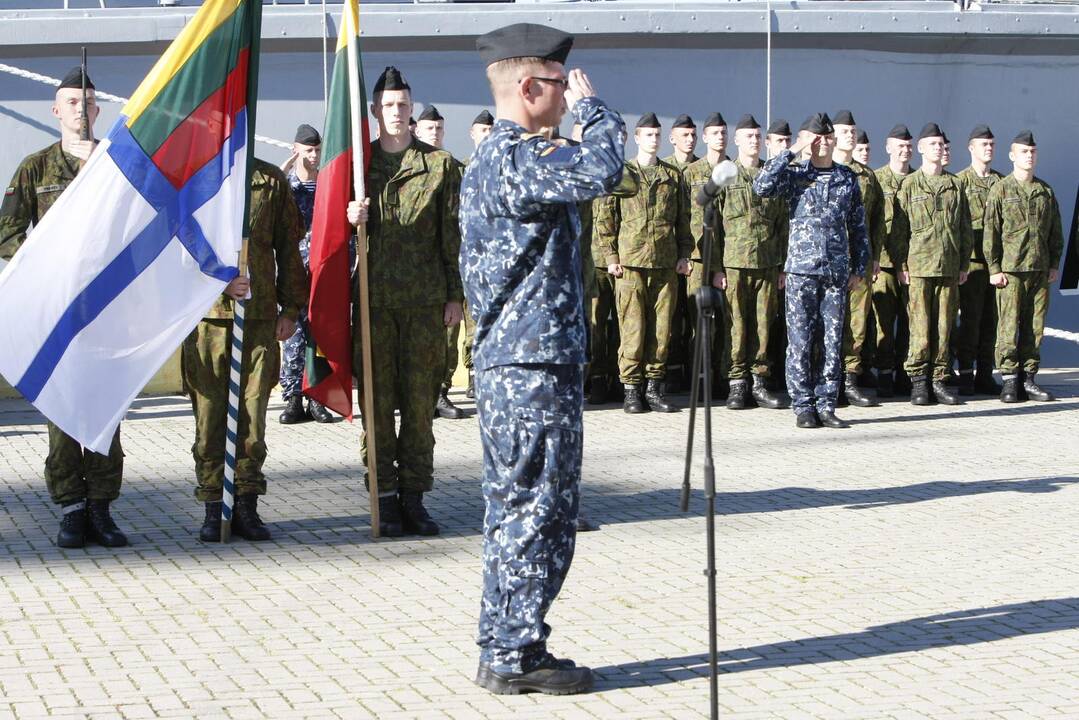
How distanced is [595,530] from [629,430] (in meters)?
3.49

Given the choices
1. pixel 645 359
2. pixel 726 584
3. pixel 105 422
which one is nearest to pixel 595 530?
pixel 726 584

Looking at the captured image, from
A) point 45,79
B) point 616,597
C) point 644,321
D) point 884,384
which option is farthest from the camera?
point 884,384

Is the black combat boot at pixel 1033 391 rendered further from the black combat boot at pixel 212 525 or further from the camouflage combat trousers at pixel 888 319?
the black combat boot at pixel 212 525

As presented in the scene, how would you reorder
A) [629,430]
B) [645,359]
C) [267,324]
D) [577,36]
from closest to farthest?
[267,324]
[629,430]
[645,359]
[577,36]

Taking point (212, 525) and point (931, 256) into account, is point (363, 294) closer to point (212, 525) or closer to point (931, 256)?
point (212, 525)

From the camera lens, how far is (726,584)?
704 cm

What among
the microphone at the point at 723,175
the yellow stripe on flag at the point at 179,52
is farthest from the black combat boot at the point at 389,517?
the microphone at the point at 723,175

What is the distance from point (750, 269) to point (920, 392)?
1.66 m

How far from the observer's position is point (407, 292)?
7.96 metres

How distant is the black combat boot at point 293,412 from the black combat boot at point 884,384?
474 cm

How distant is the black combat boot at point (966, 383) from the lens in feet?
44.8

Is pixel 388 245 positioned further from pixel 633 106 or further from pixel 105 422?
pixel 633 106

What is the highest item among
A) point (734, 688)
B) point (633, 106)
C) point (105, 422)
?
point (633, 106)

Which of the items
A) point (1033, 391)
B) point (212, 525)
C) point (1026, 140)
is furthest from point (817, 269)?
point (212, 525)
